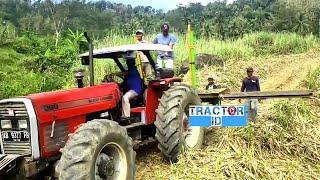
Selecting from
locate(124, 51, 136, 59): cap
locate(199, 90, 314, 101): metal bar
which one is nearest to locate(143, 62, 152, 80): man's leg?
locate(124, 51, 136, 59): cap

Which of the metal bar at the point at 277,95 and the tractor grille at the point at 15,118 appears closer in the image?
the tractor grille at the point at 15,118

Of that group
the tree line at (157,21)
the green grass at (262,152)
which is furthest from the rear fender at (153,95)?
the tree line at (157,21)

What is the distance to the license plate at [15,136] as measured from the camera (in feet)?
18.8

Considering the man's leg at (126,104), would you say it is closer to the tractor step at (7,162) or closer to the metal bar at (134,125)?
the metal bar at (134,125)

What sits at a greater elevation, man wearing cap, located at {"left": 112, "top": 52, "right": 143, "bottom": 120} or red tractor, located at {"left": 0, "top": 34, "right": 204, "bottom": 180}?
man wearing cap, located at {"left": 112, "top": 52, "right": 143, "bottom": 120}

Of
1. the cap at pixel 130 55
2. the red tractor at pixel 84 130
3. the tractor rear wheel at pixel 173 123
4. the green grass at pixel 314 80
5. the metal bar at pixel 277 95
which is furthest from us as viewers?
the green grass at pixel 314 80

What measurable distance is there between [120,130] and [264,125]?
2.67 meters

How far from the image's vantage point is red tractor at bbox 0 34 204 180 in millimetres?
5473

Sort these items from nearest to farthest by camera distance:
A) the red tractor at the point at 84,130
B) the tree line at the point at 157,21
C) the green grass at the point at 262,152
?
the red tractor at the point at 84,130
the green grass at the point at 262,152
the tree line at the point at 157,21

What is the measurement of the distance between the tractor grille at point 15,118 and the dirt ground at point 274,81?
1802 mm

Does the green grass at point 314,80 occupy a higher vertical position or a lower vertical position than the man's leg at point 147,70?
lower

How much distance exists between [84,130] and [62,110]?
66cm

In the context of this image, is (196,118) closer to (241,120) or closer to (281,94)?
(241,120)

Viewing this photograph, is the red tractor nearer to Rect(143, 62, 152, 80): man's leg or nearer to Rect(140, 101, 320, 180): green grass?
Rect(143, 62, 152, 80): man's leg
